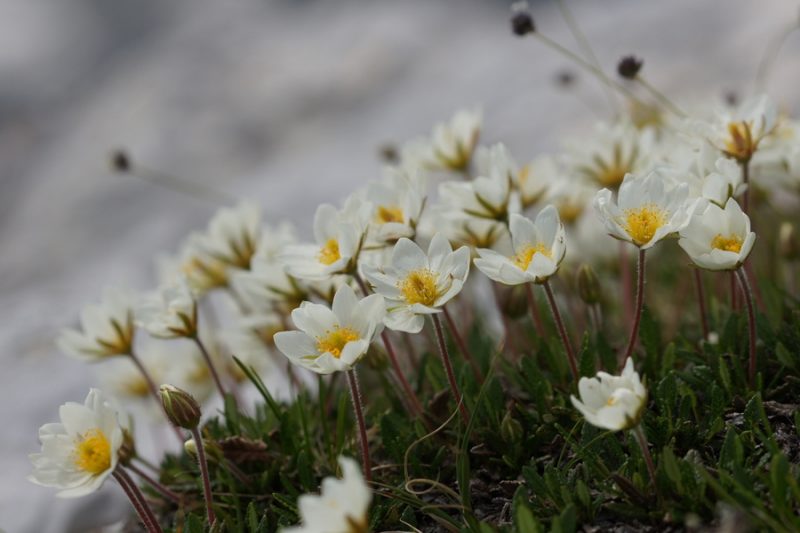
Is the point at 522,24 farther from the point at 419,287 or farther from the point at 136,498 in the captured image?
the point at 136,498

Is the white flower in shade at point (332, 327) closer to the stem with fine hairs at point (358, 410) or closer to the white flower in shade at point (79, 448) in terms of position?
the stem with fine hairs at point (358, 410)

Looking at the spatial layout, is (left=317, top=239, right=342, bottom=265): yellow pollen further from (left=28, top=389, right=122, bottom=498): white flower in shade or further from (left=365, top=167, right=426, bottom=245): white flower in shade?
(left=28, top=389, right=122, bottom=498): white flower in shade

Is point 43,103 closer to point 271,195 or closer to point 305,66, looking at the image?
point 305,66

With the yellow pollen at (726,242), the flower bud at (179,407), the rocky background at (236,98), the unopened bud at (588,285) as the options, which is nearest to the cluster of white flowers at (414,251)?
the yellow pollen at (726,242)

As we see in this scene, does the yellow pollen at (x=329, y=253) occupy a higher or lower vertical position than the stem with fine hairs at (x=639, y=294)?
higher

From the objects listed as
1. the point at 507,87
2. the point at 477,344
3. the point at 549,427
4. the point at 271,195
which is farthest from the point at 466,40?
the point at 549,427

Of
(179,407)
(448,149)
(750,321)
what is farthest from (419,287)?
(448,149)

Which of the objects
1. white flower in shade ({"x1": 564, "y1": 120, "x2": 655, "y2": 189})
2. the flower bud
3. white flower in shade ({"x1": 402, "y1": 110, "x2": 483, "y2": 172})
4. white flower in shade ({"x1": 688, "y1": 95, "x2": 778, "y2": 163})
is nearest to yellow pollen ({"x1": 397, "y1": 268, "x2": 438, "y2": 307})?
the flower bud
